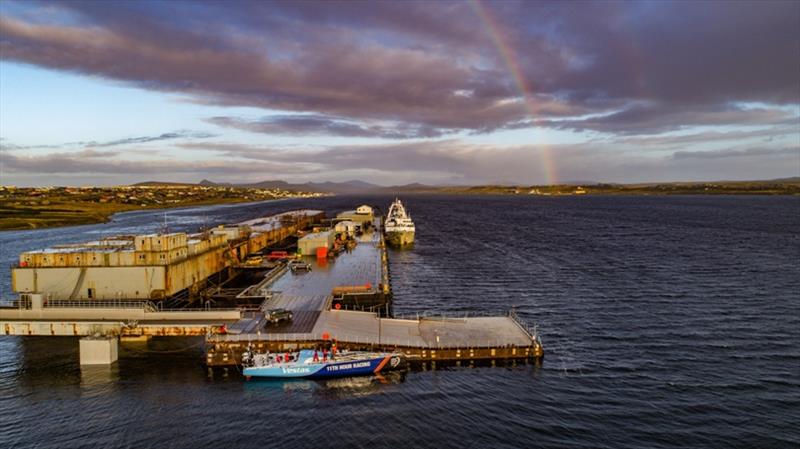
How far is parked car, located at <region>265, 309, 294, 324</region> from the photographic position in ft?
140

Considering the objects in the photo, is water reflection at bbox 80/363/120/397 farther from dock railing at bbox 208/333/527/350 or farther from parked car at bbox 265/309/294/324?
parked car at bbox 265/309/294/324

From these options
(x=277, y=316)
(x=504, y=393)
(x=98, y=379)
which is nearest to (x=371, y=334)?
(x=277, y=316)

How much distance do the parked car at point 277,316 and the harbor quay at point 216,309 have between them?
9 cm

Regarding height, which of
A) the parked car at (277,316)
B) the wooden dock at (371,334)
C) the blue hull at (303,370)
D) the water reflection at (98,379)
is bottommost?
the water reflection at (98,379)

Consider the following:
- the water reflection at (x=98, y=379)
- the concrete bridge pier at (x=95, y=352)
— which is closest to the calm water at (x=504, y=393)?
the water reflection at (x=98, y=379)

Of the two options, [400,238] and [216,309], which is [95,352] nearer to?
[216,309]

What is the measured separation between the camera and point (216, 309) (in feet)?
159

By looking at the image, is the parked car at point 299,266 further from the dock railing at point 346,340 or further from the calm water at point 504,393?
the dock railing at point 346,340

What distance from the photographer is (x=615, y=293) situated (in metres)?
64.1

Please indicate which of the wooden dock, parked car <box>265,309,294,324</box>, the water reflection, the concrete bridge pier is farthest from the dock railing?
the concrete bridge pier

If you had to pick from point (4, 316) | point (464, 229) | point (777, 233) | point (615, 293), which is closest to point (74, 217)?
point (464, 229)

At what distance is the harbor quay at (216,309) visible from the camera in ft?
129

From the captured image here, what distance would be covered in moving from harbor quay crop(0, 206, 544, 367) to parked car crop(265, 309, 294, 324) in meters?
0.09

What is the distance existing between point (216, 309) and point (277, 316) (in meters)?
9.20
